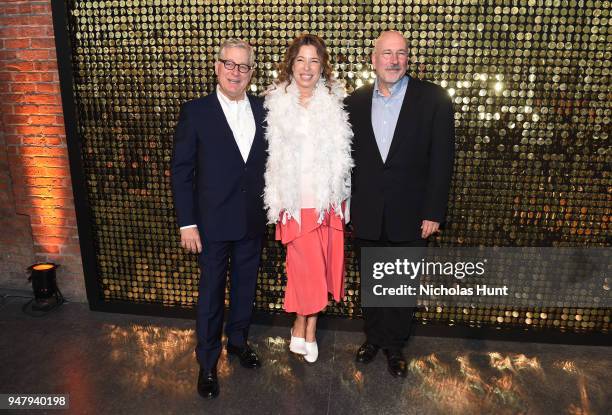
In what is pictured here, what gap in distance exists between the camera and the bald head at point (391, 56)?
2340 millimetres

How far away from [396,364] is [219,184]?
4.85 feet

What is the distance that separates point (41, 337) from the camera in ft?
10.2

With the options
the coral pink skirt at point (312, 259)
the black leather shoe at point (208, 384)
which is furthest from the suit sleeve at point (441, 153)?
the black leather shoe at point (208, 384)

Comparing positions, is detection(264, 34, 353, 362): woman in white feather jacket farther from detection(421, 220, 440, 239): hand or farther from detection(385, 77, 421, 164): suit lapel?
detection(421, 220, 440, 239): hand

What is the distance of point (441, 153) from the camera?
242 centimetres

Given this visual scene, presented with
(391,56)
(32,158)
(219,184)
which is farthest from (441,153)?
(32,158)

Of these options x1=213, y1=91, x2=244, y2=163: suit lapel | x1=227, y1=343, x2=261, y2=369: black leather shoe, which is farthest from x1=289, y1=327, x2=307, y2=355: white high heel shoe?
x1=213, y1=91, x2=244, y2=163: suit lapel

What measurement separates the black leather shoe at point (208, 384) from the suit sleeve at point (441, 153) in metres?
1.52

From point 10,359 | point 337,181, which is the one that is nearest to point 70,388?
point 10,359

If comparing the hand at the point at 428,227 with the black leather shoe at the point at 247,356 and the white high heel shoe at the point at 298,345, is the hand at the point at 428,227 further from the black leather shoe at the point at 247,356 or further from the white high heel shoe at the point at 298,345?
the black leather shoe at the point at 247,356

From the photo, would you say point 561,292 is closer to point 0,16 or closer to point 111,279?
point 111,279

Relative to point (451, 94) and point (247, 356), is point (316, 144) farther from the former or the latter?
point (247, 356)

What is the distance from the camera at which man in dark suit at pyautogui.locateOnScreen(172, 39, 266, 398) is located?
2.35 m

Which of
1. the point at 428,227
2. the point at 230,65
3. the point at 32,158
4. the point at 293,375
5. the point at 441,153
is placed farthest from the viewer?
the point at 32,158
